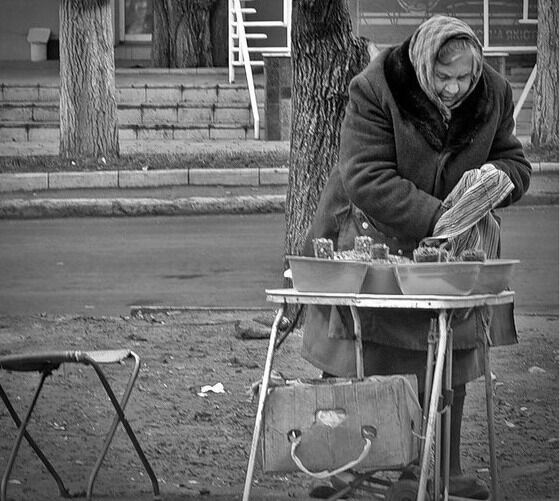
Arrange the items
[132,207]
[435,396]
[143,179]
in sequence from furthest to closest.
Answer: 1. [143,179]
2. [132,207]
3. [435,396]

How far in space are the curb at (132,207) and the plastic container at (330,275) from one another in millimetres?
8863

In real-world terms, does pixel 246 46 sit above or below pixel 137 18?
below

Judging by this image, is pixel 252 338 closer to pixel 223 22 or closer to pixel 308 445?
pixel 308 445

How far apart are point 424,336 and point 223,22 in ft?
56.1

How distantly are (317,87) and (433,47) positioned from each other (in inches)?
117

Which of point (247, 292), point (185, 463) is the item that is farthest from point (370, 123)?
point (247, 292)

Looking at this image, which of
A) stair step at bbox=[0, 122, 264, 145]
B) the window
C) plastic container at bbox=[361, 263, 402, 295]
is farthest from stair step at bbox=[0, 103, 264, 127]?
plastic container at bbox=[361, 263, 402, 295]

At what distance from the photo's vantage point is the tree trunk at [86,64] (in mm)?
13852

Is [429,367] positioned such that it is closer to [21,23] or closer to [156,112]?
[156,112]

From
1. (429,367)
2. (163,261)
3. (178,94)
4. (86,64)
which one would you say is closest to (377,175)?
(429,367)

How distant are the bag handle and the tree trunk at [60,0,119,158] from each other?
10.7m

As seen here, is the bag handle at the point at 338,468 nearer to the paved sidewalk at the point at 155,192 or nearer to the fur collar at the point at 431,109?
the fur collar at the point at 431,109

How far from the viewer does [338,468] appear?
3668 mm

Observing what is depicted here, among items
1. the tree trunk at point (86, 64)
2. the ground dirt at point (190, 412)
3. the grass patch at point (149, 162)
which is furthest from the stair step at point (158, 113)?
the ground dirt at point (190, 412)
